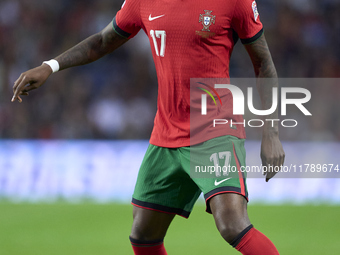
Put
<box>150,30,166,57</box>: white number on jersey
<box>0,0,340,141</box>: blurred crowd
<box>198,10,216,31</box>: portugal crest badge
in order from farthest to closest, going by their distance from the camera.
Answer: <box>0,0,340,141</box>: blurred crowd, <box>150,30,166,57</box>: white number on jersey, <box>198,10,216,31</box>: portugal crest badge

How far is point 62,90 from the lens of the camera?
9648 millimetres

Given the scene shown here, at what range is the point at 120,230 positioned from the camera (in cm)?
562

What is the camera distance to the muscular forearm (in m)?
3.26

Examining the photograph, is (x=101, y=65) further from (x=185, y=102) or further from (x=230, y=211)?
→ (x=230, y=211)

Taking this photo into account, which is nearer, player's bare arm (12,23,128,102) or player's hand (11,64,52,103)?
player's hand (11,64,52,103)

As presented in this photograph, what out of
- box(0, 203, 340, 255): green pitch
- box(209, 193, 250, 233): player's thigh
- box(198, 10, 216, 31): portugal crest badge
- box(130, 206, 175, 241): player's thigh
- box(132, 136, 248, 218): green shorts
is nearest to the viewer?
box(209, 193, 250, 233): player's thigh

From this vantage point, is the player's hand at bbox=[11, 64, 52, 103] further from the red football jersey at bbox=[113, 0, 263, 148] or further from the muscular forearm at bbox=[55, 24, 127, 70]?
the red football jersey at bbox=[113, 0, 263, 148]

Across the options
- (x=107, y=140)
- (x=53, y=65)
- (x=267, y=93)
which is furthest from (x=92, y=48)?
(x=107, y=140)

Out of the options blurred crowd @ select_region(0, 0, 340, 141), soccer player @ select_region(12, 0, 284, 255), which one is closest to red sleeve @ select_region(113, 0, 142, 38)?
soccer player @ select_region(12, 0, 284, 255)

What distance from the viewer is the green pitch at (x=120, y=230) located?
15.9 ft

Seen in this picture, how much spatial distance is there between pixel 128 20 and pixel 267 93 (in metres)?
0.93

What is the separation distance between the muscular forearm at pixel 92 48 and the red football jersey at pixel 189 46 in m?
0.35

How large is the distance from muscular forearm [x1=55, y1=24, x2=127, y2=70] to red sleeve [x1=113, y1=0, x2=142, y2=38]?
0.05 meters

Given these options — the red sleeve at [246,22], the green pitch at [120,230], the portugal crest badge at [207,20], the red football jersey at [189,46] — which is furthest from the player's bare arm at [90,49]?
the green pitch at [120,230]
